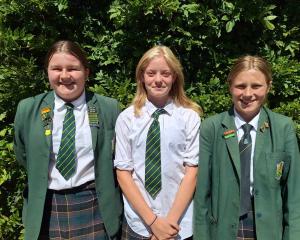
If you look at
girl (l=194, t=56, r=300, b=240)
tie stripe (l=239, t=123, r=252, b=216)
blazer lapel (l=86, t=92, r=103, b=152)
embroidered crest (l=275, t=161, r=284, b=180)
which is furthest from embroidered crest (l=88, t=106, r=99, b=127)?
embroidered crest (l=275, t=161, r=284, b=180)

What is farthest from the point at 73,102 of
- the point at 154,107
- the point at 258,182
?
the point at 258,182

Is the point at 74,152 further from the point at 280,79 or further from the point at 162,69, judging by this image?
the point at 280,79

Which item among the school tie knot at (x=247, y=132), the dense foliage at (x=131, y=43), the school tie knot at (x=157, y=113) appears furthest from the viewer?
the dense foliage at (x=131, y=43)

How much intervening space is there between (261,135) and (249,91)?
0.31 meters

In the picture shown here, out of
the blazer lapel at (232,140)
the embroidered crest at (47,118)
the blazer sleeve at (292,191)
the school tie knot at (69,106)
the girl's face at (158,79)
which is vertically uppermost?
the girl's face at (158,79)

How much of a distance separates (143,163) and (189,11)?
1.47 m

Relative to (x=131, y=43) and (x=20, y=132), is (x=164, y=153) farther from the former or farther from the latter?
(x=131, y=43)

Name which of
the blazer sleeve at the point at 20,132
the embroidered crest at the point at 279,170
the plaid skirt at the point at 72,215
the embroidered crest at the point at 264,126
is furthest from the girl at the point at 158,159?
the blazer sleeve at the point at 20,132

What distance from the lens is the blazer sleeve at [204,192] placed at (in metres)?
3.14

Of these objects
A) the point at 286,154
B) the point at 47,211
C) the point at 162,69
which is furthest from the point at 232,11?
the point at 47,211

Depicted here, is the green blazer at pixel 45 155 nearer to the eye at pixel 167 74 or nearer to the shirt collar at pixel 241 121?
the eye at pixel 167 74

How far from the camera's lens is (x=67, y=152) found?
323cm

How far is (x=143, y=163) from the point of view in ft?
10.7

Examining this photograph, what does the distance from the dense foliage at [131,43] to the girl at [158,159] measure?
66 cm
